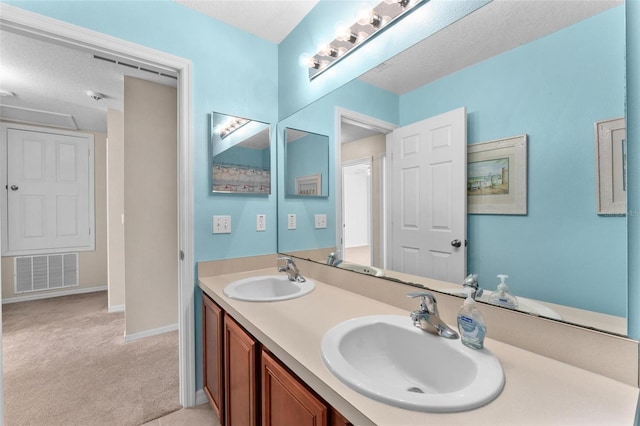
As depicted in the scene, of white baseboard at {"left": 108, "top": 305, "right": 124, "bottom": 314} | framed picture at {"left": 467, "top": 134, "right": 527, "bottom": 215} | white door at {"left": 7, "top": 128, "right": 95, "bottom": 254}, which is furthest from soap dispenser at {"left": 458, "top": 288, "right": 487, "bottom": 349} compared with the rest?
white door at {"left": 7, "top": 128, "right": 95, "bottom": 254}

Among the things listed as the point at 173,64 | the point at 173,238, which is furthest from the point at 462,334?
the point at 173,238

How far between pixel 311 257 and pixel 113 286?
2.84 meters

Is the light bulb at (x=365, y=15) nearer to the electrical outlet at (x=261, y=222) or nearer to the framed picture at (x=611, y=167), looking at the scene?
the framed picture at (x=611, y=167)

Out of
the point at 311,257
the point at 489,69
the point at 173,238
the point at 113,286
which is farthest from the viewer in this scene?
the point at 113,286

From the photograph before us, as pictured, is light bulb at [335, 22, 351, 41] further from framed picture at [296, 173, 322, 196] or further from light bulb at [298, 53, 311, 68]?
framed picture at [296, 173, 322, 196]

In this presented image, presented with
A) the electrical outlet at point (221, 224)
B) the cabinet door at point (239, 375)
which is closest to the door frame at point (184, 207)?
the electrical outlet at point (221, 224)

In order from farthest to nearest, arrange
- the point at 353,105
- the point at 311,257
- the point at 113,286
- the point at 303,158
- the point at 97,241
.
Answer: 1. the point at 97,241
2. the point at 113,286
3. the point at 303,158
4. the point at 311,257
5. the point at 353,105

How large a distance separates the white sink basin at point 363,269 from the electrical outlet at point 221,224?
79 centimetres

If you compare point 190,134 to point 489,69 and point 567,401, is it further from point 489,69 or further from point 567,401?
point 567,401

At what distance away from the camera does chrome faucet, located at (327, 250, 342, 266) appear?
1552 millimetres

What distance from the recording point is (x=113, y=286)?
10.6ft

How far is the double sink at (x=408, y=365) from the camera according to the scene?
58cm

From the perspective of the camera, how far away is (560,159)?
0.74 meters

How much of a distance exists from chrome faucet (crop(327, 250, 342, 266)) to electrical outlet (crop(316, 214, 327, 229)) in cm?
19
